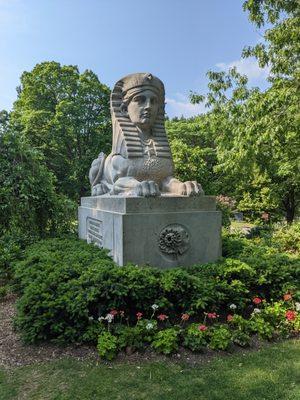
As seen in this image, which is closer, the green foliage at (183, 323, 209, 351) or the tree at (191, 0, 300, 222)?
the green foliage at (183, 323, 209, 351)

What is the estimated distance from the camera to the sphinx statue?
5.82m

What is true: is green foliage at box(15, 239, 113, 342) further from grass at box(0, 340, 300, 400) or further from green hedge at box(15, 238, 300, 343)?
grass at box(0, 340, 300, 400)

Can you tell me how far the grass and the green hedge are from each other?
493 millimetres

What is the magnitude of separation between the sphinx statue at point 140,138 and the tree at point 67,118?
54.5 feet

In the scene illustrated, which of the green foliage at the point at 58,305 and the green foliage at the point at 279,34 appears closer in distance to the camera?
the green foliage at the point at 58,305

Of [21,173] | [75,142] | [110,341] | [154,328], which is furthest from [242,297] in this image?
[75,142]

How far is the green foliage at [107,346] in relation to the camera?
3.60m

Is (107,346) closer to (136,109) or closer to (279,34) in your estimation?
(136,109)

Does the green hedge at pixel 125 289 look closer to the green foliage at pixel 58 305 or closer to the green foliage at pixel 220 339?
the green foliage at pixel 58 305

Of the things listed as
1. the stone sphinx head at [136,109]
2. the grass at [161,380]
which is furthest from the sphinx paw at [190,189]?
the grass at [161,380]

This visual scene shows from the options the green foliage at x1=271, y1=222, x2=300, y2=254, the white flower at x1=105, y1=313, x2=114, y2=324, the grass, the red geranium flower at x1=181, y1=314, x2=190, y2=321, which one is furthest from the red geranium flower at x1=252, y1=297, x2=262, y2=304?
the green foliage at x1=271, y1=222, x2=300, y2=254

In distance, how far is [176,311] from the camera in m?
4.44

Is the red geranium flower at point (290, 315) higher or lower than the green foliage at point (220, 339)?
higher

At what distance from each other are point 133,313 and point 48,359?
3.53 ft
